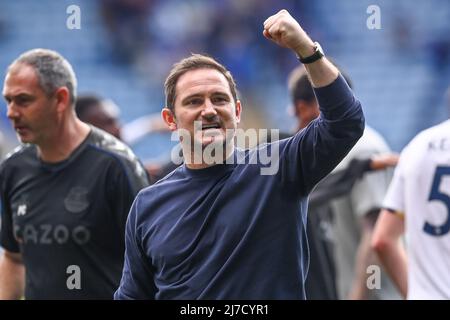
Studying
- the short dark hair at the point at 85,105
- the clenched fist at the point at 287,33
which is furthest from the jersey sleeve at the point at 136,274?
the short dark hair at the point at 85,105

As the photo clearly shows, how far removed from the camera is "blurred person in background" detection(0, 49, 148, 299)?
4906mm

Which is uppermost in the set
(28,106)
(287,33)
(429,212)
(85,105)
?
(287,33)

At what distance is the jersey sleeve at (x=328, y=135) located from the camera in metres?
3.23

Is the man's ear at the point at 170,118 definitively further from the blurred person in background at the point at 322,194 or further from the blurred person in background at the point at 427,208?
the blurred person in background at the point at 322,194

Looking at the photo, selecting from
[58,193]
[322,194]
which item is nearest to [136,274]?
[58,193]

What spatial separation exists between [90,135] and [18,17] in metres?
13.0

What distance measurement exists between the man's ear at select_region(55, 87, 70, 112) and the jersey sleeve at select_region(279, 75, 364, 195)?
6.94 feet

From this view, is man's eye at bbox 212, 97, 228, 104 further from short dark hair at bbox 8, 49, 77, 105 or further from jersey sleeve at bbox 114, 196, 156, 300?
short dark hair at bbox 8, 49, 77, 105

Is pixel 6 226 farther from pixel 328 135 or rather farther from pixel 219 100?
pixel 328 135

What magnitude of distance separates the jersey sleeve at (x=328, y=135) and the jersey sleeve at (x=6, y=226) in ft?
7.53

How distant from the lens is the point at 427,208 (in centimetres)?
458

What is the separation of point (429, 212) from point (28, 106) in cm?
209
